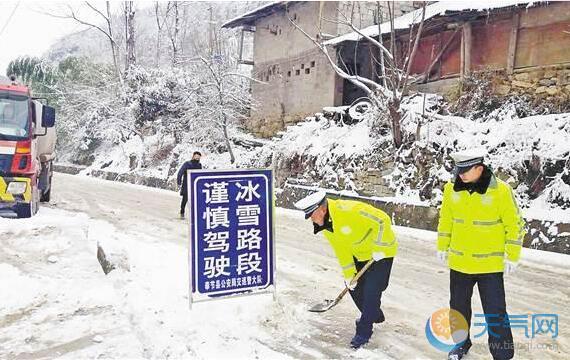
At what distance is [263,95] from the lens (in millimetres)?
24062

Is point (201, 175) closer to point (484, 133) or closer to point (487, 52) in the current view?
point (484, 133)

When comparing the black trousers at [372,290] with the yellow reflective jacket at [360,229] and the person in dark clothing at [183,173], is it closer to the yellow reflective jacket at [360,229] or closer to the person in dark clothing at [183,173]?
the yellow reflective jacket at [360,229]

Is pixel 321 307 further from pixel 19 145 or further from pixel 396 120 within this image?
pixel 396 120

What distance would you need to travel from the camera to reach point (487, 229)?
12.1 ft

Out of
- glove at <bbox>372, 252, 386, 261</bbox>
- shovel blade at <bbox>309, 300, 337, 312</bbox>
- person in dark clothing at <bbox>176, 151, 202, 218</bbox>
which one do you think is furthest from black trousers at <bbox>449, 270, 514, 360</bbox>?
person in dark clothing at <bbox>176, 151, 202, 218</bbox>

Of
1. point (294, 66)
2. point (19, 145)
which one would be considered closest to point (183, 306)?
point (19, 145)

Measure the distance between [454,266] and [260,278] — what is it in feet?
6.66

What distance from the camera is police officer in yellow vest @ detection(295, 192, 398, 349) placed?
4109 mm

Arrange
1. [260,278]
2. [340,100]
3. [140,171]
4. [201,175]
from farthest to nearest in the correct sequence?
[140,171]
[340,100]
[260,278]
[201,175]

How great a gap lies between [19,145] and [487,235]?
903 centimetres

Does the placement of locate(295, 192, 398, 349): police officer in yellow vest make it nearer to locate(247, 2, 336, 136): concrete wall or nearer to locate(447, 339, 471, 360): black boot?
locate(447, 339, 471, 360): black boot

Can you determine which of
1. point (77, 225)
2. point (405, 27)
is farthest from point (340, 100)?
point (77, 225)

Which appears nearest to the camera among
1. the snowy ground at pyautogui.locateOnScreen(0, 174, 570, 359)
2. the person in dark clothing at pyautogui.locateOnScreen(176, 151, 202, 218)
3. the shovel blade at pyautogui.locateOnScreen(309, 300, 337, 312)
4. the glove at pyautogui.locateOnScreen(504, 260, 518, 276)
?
the glove at pyautogui.locateOnScreen(504, 260, 518, 276)

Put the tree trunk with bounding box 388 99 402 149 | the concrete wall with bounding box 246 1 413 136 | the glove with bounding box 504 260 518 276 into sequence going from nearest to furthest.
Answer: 1. the glove with bounding box 504 260 518 276
2. the tree trunk with bounding box 388 99 402 149
3. the concrete wall with bounding box 246 1 413 136
